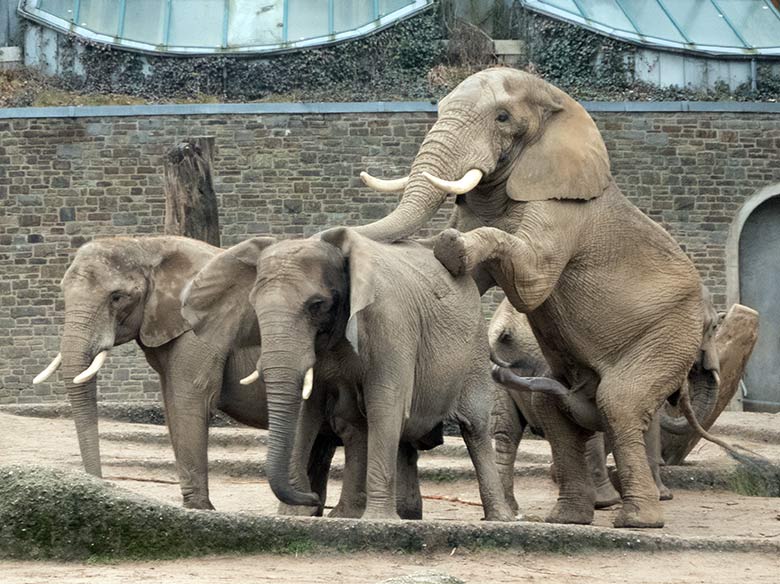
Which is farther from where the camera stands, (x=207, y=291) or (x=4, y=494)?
(x=207, y=291)

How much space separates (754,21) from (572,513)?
2068 cm

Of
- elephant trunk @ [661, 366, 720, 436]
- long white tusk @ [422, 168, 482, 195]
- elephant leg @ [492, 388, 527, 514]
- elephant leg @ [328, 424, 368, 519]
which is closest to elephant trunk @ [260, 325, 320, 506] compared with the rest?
elephant leg @ [328, 424, 368, 519]

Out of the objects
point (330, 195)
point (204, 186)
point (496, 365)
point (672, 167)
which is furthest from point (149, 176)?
point (496, 365)

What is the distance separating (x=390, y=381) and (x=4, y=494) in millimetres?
2502

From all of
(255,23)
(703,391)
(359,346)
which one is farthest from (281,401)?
(255,23)

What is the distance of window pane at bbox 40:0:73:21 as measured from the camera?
3072 cm

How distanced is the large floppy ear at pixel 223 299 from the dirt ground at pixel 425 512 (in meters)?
1.42

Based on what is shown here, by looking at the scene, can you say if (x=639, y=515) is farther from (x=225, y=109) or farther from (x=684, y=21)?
(x=684, y=21)

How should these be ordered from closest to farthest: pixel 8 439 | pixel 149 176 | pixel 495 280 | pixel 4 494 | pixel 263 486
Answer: pixel 4 494 < pixel 495 280 < pixel 263 486 < pixel 8 439 < pixel 149 176

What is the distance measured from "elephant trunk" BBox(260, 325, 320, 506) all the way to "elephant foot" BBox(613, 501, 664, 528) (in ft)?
7.79

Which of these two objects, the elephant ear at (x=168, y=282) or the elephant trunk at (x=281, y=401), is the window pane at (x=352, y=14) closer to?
the elephant ear at (x=168, y=282)

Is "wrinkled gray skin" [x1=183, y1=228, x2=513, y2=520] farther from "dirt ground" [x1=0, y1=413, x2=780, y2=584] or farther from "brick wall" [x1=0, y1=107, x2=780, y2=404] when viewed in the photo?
"brick wall" [x1=0, y1=107, x2=780, y2=404]

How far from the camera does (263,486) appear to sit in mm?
14711

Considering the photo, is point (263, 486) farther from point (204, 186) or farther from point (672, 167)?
point (672, 167)
